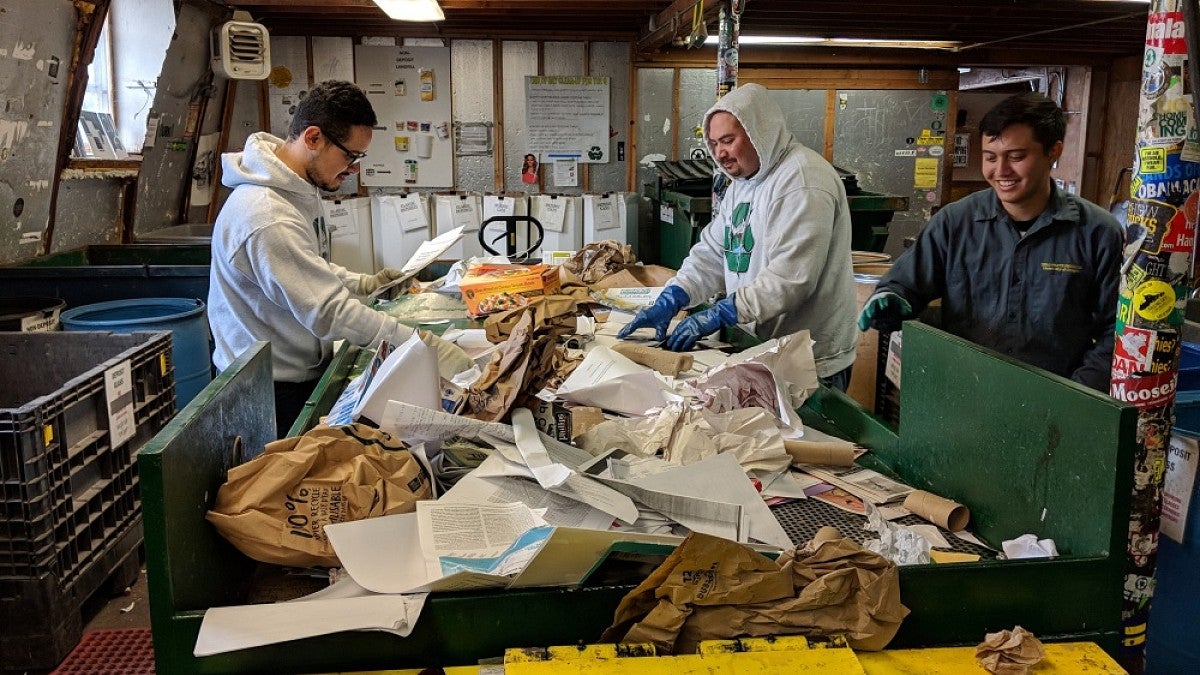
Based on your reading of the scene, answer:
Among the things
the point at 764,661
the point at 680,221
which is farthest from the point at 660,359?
the point at 680,221

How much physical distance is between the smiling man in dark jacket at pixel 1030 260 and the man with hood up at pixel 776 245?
266 mm

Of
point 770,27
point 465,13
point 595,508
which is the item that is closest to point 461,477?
point 595,508

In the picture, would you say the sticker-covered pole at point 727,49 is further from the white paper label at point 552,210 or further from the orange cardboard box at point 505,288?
the white paper label at point 552,210

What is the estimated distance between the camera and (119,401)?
2.84 m

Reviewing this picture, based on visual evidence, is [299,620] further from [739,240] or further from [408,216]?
[408,216]

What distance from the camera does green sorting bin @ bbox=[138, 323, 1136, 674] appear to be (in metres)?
1.17

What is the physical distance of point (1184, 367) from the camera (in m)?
2.56

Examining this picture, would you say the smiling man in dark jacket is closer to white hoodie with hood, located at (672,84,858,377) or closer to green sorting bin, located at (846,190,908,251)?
white hoodie with hood, located at (672,84,858,377)

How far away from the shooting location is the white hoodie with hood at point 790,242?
2816 mm

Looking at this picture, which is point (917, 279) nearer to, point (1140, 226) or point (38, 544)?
point (1140, 226)

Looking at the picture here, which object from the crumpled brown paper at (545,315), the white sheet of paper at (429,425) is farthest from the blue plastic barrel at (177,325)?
the white sheet of paper at (429,425)

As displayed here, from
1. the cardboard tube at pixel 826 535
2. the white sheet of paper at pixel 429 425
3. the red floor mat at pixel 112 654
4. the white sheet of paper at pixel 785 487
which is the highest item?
the white sheet of paper at pixel 429 425

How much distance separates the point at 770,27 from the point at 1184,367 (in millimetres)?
4979

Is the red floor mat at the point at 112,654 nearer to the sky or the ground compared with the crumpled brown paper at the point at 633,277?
nearer to the ground
